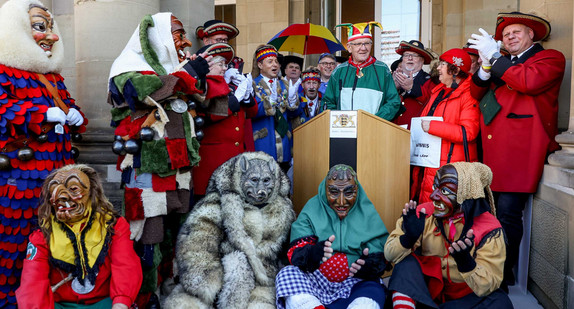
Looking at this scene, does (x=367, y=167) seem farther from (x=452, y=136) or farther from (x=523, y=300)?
(x=523, y=300)

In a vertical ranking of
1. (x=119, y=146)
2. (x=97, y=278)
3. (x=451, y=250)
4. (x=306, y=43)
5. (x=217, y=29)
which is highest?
(x=306, y=43)

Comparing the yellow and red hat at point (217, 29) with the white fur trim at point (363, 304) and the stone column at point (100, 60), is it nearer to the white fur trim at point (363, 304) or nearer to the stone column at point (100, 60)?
the stone column at point (100, 60)

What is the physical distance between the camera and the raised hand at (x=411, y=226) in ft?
9.79

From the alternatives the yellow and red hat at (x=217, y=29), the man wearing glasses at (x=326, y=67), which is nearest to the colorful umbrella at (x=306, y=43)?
the man wearing glasses at (x=326, y=67)

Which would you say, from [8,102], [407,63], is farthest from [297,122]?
[8,102]

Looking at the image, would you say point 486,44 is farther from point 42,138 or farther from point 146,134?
point 42,138

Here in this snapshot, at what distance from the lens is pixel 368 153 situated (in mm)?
3928

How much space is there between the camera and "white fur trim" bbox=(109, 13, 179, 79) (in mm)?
3482

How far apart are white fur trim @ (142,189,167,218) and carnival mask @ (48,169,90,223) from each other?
1.69 feet

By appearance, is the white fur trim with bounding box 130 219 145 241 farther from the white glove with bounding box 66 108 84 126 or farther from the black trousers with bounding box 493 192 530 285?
the black trousers with bounding box 493 192 530 285

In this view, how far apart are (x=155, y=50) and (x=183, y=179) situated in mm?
1065

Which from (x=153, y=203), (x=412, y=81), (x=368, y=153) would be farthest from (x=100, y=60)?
(x=412, y=81)

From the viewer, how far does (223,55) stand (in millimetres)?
4301

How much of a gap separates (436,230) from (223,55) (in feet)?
8.10
